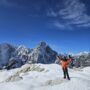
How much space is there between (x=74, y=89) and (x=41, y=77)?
7014mm

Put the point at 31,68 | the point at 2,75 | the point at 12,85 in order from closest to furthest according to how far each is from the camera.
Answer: the point at 12,85 → the point at 31,68 → the point at 2,75

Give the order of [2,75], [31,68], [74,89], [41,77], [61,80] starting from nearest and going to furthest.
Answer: [74,89]
[61,80]
[41,77]
[31,68]
[2,75]

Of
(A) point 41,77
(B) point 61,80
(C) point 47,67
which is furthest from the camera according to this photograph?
(C) point 47,67

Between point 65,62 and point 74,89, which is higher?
point 65,62

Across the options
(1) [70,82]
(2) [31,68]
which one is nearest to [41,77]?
(1) [70,82]

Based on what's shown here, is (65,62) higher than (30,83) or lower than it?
higher

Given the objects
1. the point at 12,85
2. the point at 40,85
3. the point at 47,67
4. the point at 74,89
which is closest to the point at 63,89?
the point at 74,89

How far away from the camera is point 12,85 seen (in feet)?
78.5

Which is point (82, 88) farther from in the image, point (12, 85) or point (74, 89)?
point (12, 85)

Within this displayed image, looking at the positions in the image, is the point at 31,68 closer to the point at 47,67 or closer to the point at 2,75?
the point at 47,67

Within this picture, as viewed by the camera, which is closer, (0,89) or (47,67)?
(0,89)

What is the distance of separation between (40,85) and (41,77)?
3825 millimetres

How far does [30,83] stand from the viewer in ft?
82.2

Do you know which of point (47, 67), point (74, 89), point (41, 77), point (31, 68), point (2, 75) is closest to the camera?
point (74, 89)
